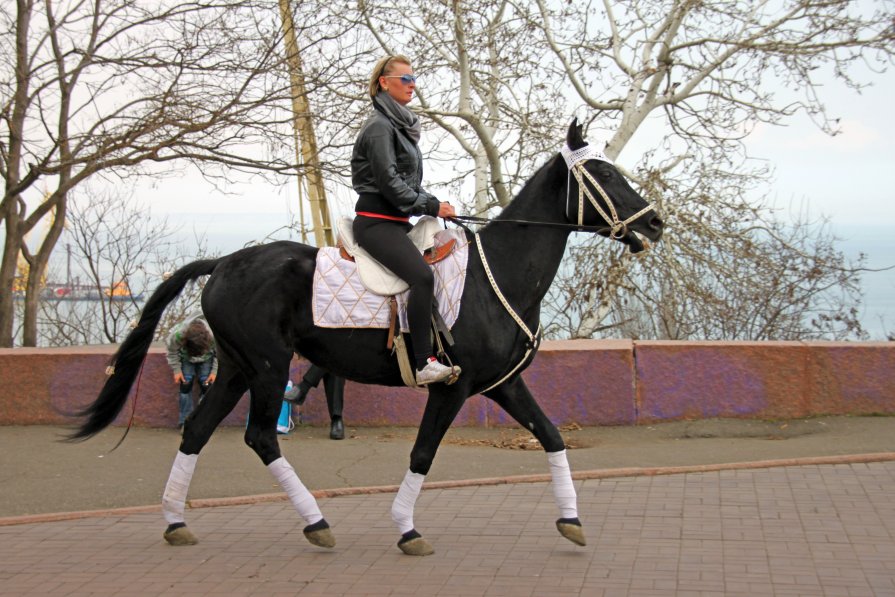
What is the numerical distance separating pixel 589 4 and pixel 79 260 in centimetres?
877

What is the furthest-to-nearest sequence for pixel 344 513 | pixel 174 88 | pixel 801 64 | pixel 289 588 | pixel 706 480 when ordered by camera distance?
pixel 801 64 < pixel 174 88 < pixel 706 480 < pixel 344 513 < pixel 289 588

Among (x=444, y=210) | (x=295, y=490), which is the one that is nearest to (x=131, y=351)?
(x=295, y=490)

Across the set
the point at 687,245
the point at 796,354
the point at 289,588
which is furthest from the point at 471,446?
the point at 687,245

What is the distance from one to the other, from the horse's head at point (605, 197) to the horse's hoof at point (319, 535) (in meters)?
2.47

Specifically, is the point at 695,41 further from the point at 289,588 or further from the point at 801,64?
the point at 289,588

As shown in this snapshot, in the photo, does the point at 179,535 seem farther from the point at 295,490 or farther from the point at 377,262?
the point at 377,262

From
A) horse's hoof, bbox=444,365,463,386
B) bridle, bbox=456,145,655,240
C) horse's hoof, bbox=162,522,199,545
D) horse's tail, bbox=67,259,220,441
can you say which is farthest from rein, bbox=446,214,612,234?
horse's hoof, bbox=162,522,199,545

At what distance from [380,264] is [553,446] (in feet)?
5.11

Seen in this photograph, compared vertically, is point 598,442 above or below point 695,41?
below

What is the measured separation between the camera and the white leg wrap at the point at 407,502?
6.59 metres

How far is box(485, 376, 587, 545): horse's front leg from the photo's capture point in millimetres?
6566

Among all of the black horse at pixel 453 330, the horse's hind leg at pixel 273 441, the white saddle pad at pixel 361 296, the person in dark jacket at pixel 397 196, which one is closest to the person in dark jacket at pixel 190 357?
the black horse at pixel 453 330

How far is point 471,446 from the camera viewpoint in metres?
10.1

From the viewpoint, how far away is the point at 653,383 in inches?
412
